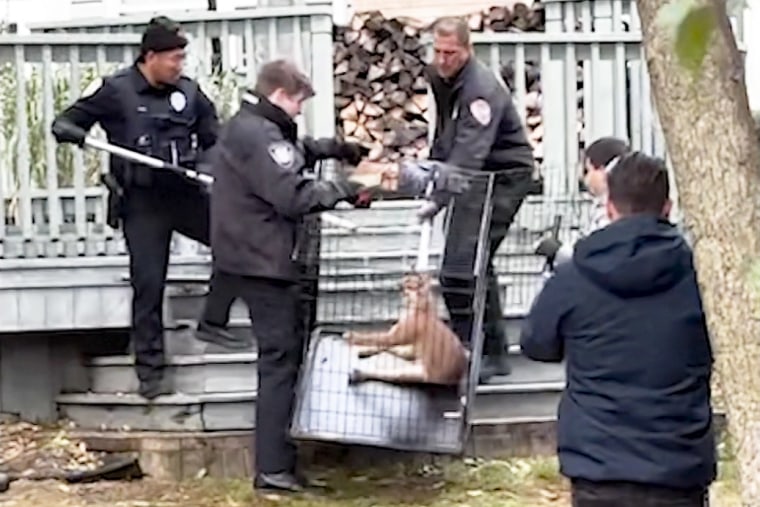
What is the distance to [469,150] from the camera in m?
6.76

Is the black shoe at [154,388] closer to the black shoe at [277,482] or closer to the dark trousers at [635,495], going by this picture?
the black shoe at [277,482]

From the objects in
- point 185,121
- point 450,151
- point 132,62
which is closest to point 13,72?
point 132,62

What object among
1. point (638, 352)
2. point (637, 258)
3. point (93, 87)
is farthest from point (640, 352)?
point (93, 87)

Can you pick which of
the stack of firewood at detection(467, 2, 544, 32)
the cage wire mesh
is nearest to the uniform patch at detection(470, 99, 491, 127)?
the cage wire mesh

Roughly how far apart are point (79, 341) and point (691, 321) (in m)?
4.47

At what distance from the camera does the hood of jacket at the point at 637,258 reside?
414 cm

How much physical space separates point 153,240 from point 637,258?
138 inches

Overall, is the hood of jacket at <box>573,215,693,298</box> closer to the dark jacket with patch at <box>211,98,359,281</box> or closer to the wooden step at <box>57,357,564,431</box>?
the dark jacket with patch at <box>211,98,359,281</box>

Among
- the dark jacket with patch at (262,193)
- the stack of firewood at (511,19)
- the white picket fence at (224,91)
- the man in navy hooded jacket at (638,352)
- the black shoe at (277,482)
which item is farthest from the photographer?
the stack of firewood at (511,19)

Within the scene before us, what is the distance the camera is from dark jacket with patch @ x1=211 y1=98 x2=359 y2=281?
630 cm

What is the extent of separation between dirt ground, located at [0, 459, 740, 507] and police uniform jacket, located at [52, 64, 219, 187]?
1.38 m

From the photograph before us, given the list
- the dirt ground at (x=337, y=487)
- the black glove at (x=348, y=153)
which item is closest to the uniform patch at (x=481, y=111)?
the black glove at (x=348, y=153)

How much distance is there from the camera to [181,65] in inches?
283

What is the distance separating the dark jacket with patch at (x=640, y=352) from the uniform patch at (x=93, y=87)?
11.7 ft
